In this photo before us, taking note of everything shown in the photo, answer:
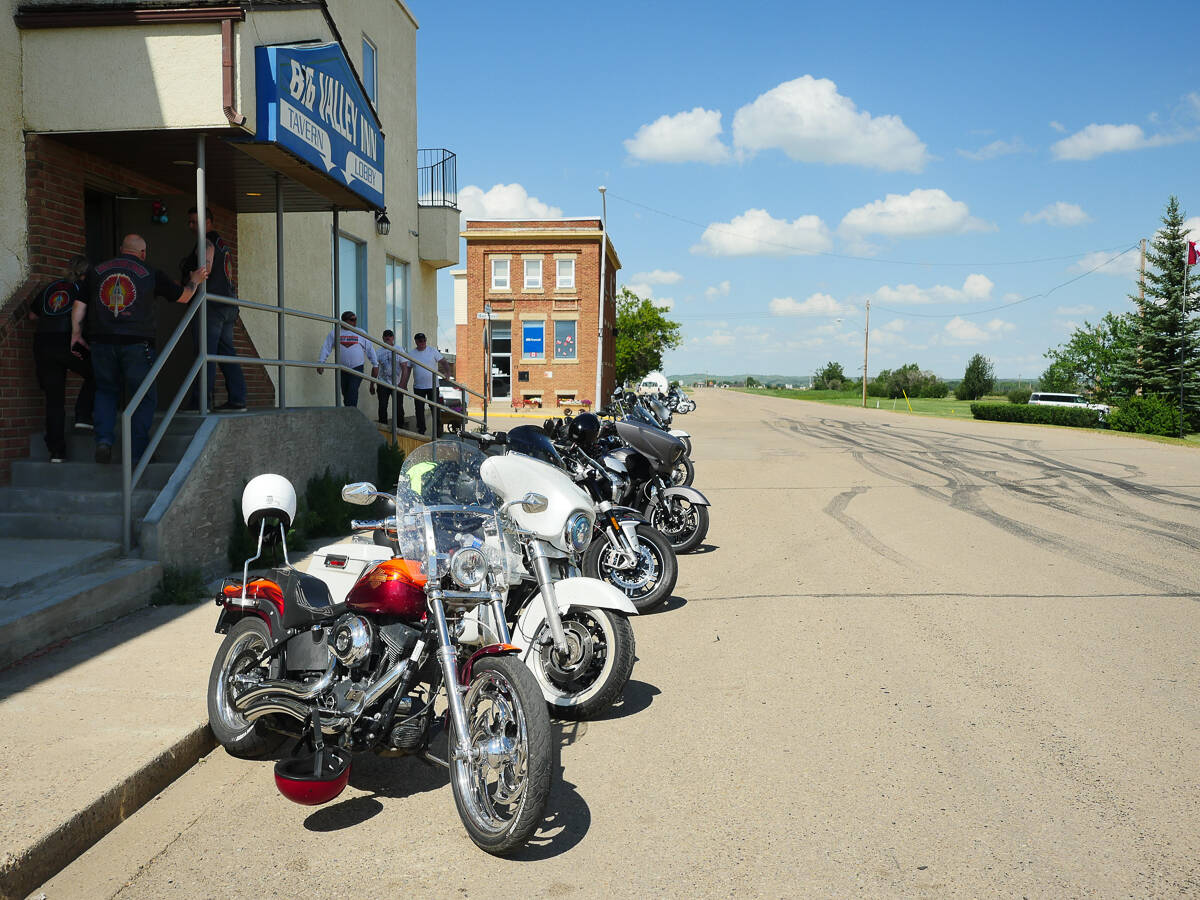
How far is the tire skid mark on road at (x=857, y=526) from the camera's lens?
9.38 meters

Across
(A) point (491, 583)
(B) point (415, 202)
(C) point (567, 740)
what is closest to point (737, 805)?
(C) point (567, 740)

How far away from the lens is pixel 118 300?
7.35 meters

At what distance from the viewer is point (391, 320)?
1805 centimetres

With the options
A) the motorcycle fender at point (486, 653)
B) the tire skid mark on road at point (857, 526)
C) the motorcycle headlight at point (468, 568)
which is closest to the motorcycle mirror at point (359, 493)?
the motorcycle headlight at point (468, 568)

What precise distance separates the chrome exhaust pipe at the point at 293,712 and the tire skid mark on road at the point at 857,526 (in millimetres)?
6481

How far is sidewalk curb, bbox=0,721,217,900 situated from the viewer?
3174 millimetres

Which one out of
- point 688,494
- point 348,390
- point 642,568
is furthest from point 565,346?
point 642,568

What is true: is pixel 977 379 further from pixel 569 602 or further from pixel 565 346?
pixel 569 602

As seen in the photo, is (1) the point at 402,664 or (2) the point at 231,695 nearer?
(1) the point at 402,664


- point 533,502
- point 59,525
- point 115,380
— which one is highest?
point 115,380

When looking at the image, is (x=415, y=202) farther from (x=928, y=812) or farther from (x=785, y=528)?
(x=928, y=812)

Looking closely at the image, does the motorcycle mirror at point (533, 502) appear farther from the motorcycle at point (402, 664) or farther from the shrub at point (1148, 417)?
the shrub at point (1148, 417)

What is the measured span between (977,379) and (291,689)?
8712cm

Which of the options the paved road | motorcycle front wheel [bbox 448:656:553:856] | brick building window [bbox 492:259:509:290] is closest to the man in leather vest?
the paved road
